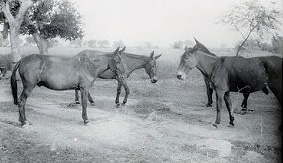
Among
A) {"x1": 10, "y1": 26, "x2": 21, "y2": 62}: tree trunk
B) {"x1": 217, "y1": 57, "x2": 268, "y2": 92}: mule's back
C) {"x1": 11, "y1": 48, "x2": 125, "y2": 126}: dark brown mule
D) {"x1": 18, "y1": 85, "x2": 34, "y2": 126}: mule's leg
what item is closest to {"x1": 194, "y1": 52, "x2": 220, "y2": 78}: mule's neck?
{"x1": 217, "y1": 57, "x2": 268, "y2": 92}: mule's back

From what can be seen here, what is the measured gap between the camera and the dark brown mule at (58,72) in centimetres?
718

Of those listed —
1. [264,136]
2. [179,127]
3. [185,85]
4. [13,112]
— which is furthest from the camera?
[185,85]

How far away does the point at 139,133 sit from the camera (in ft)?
22.5

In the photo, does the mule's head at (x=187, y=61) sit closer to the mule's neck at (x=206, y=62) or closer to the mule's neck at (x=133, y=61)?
the mule's neck at (x=206, y=62)

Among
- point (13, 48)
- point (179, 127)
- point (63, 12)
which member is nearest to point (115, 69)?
point (179, 127)

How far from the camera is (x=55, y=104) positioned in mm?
10344

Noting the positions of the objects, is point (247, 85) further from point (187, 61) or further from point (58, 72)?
point (58, 72)

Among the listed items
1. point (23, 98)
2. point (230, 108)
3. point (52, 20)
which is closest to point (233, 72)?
point (230, 108)

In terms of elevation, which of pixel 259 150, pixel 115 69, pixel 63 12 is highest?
pixel 63 12

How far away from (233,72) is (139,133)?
2.85m

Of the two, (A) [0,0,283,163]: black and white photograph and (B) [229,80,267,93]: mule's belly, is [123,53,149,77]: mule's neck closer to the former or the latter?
(A) [0,0,283,163]: black and white photograph

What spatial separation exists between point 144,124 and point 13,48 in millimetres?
12650

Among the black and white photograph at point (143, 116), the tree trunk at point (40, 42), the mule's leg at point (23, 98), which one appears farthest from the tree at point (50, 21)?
the mule's leg at point (23, 98)

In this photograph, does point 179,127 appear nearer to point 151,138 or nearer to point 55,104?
point 151,138
